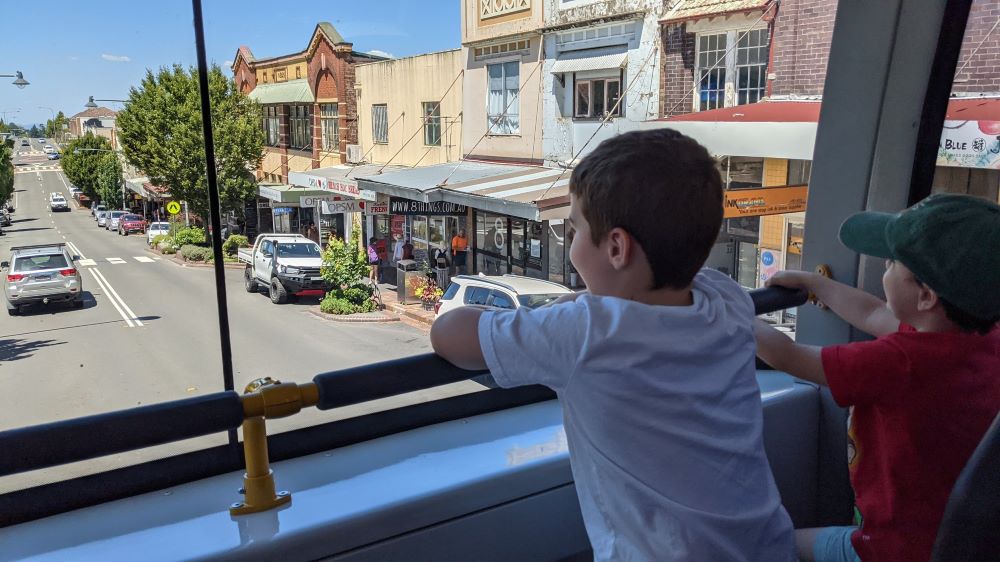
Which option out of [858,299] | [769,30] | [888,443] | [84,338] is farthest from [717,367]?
[769,30]

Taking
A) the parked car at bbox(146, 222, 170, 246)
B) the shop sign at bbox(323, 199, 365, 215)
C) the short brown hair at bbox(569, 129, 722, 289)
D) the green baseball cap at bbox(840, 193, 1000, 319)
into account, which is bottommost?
the shop sign at bbox(323, 199, 365, 215)

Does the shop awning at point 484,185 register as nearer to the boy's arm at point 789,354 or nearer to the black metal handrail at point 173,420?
the boy's arm at point 789,354

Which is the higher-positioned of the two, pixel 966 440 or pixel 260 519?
pixel 966 440

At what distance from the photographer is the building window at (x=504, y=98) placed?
35.4ft

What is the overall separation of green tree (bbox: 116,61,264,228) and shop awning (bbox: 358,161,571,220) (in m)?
4.11

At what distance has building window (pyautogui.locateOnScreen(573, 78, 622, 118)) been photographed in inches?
353

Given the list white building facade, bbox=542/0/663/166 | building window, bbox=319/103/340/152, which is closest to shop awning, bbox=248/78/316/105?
building window, bbox=319/103/340/152

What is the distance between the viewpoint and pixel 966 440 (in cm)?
106

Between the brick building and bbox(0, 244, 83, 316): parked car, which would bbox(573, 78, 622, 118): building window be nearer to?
the brick building

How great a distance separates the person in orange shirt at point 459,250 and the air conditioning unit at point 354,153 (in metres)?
3.12

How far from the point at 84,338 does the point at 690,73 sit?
22.9 feet

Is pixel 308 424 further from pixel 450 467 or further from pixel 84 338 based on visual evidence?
pixel 84 338

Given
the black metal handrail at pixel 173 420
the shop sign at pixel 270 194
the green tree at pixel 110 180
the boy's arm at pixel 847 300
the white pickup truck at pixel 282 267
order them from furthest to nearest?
the shop sign at pixel 270 194
the green tree at pixel 110 180
the white pickup truck at pixel 282 267
the boy's arm at pixel 847 300
the black metal handrail at pixel 173 420

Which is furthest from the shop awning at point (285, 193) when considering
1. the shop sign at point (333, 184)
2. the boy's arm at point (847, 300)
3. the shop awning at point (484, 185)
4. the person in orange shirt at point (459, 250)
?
the boy's arm at point (847, 300)
